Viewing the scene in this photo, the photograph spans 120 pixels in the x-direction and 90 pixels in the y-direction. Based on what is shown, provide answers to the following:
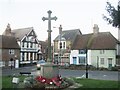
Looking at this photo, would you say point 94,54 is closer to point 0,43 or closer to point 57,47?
point 57,47

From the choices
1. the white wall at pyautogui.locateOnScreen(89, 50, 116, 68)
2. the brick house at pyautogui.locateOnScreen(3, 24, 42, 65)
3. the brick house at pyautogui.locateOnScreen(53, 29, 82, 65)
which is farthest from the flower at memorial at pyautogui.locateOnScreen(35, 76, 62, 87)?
the brick house at pyautogui.locateOnScreen(3, 24, 42, 65)

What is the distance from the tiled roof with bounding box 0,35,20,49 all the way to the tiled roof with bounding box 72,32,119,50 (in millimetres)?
14052

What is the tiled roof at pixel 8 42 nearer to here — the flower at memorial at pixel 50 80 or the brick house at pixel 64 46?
the brick house at pixel 64 46

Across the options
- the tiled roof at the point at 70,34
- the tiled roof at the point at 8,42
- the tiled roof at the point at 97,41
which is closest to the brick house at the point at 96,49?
the tiled roof at the point at 97,41

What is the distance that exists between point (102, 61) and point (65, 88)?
3915 centimetres

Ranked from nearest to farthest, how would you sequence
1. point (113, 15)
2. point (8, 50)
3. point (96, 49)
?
point (113, 15), point (96, 49), point (8, 50)

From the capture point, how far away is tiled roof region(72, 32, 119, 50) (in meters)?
54.8

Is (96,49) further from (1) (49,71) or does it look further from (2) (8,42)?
(1) (49,71)

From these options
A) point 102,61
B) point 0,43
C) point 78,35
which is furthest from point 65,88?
point 78,35

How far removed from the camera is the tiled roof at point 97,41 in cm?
5478

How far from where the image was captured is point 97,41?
187 ft

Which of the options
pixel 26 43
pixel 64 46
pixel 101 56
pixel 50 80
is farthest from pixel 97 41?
pixel 50 80

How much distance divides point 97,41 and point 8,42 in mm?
20611

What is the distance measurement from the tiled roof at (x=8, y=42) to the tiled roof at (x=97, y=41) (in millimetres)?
14052
